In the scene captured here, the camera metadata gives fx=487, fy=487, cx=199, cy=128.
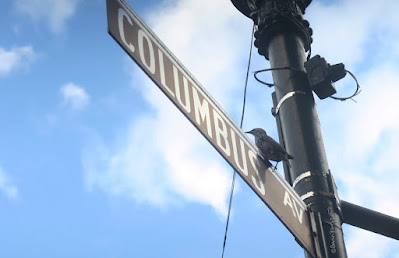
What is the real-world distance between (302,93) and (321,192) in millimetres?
826

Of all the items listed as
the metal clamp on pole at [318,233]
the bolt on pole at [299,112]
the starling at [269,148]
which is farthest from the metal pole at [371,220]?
the starling at [269,148]

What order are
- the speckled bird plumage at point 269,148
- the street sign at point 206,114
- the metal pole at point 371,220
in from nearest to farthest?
the street sign at point 206,114, the speckled bird plumage at point 269,148, the metal pole at point 371,220

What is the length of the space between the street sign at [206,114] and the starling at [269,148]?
0.39 feet

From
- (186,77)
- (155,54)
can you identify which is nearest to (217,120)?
(186,77)

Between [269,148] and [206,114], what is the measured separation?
0.60 metres

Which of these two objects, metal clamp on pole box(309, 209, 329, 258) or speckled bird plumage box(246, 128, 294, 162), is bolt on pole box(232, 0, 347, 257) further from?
speckled bird plumage box(246, 128, 294, 162)

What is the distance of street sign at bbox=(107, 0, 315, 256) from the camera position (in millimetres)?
2270

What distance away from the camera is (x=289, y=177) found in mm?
Answer: 3412

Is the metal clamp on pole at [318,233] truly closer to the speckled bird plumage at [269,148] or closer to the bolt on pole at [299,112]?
the bolt on pole at [299,112]

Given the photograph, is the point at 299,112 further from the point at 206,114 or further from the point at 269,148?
the point at 206,114

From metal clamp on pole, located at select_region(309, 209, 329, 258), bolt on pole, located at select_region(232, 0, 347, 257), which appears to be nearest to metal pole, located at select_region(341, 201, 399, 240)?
bolt on pole, located at select_region(232, 0, 347, 257)

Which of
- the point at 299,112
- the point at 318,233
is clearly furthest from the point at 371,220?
the point at 299,112

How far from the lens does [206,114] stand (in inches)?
99.4

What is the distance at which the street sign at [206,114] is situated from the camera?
2.27 m
